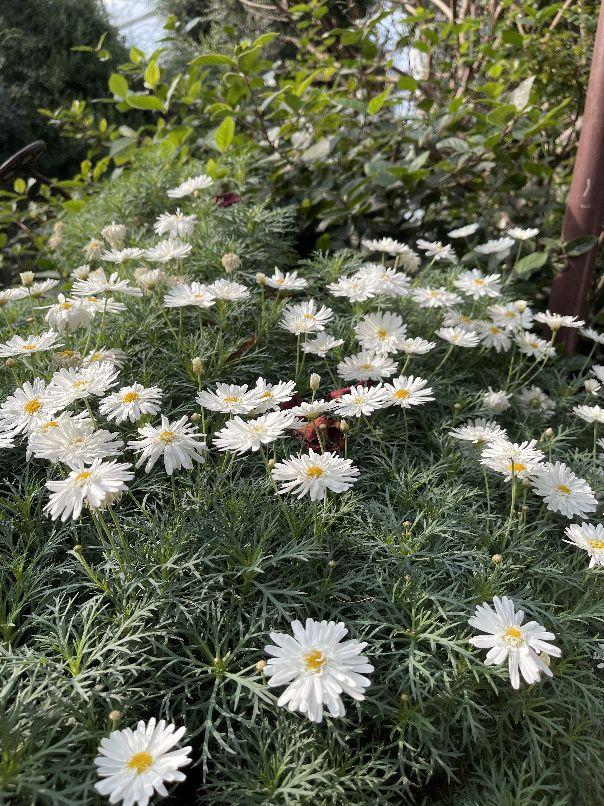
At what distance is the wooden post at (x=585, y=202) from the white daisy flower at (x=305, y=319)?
109 cm

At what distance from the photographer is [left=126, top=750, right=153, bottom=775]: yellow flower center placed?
2.52 ft

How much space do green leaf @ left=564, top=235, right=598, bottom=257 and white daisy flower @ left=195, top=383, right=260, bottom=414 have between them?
1.47 meters

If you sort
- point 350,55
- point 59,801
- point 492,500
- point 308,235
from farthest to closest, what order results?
point 350,55 → point 308,235 → point 492,500 → point 59,801

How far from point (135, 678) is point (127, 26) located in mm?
8443

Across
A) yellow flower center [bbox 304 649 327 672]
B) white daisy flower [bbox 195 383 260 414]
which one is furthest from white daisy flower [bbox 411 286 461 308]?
yellow flower center [bbox 304 649 327 672]

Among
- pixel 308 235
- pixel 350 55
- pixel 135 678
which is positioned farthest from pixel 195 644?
pixel 350 55

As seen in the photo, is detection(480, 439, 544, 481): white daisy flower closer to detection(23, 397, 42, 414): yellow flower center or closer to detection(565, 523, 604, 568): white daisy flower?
detection(565, 523, 604, 568): white daisy flower

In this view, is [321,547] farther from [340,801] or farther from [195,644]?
[340,801]

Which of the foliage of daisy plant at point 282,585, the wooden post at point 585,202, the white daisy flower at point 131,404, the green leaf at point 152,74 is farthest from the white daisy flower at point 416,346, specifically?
the green leaf at point 152,74

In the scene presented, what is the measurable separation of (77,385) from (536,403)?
4.02 ft

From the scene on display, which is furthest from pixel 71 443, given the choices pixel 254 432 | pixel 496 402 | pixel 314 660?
pixel 496 402

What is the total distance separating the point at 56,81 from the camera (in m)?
6.16

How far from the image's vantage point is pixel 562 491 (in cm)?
126

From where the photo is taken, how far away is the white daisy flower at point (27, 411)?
117cm
